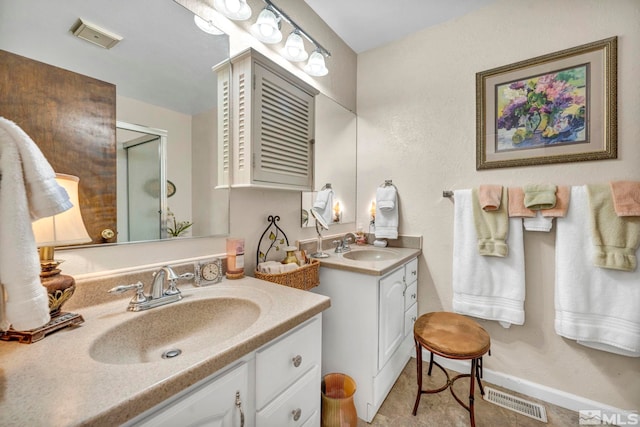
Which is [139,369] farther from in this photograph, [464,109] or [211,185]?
[464,109]

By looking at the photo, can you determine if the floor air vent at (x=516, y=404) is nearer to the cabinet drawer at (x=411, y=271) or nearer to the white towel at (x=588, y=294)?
the white towel at (x=588, y=294)

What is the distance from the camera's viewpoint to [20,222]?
1.64 feet

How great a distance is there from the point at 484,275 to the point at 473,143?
0.89m

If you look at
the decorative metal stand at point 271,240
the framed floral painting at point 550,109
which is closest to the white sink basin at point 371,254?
the decorative metal stand at point 271,240

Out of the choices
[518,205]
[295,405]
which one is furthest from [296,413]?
[518,205]

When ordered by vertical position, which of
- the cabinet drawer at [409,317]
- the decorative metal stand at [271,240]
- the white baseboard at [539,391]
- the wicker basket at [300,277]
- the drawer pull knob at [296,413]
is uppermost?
the decorative metal stand at [271,240]

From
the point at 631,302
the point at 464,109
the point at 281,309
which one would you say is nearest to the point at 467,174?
the point at 464,109

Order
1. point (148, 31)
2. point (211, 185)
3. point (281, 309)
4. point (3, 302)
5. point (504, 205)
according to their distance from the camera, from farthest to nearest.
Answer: point (504, 205) < point (211, 185) < point (148, 31) < point (281, 309) < point (3, 302)

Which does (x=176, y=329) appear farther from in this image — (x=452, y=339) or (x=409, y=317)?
(x=409, y=317)

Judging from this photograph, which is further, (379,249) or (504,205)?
(379,249)

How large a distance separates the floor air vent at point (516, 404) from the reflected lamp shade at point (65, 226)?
2155 millimetres

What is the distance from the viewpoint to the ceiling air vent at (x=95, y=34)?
31.4 inches

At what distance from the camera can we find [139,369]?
52cm

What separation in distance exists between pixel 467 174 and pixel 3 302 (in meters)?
2.11
